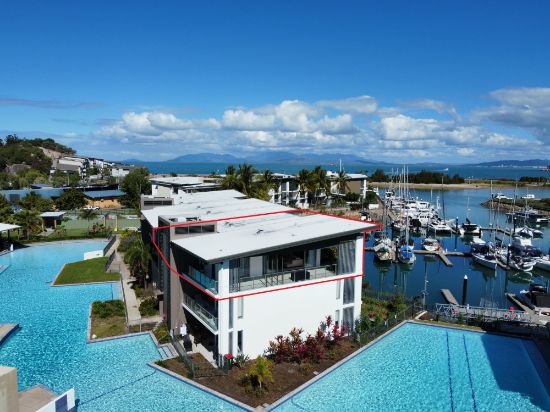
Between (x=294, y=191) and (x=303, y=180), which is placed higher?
(x=303, y=180)

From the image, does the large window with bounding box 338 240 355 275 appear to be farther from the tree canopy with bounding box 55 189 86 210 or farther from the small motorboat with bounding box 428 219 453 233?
the tree canopy with bounding box 55 189 86 210

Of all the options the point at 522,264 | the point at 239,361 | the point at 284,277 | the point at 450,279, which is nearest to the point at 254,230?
the point at 284,277

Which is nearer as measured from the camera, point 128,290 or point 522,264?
point 128,290

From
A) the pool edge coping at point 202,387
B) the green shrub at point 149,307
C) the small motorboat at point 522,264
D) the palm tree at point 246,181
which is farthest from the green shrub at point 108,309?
the small motorboat at point 522,264

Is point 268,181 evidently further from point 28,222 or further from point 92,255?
point 28,222

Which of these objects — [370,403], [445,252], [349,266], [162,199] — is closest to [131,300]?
[162,199]

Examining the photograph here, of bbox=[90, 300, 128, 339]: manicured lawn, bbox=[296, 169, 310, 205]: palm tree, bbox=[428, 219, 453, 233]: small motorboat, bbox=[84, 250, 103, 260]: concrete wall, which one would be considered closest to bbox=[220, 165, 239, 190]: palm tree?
bbox=[84, 250, 103, 260]: concrete wall

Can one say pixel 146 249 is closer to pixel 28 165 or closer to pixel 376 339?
pixel 376 339
